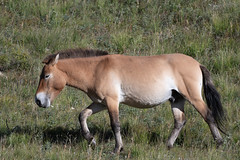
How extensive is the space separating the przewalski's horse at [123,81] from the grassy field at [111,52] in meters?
0.43

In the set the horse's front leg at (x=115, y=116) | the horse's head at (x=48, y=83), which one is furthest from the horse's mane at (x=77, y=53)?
the horse's front leg at (x=115, y=116)

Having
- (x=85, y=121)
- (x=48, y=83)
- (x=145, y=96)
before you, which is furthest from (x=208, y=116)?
(x=48, y=83)

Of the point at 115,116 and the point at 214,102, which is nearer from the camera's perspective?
the point at 115,116

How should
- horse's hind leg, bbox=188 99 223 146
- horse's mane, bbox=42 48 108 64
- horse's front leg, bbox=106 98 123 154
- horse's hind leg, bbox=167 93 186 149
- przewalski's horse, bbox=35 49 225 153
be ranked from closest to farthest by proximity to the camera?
horse's front leg, bbox=106 98 123 154, przewalski's horse, bbox=35 49 225 153, horse's hind leg, bbox=188 99 223 146, horse's mane, bbox=42 48 108 64, horse's hind leg, bbox=167 93 186 149

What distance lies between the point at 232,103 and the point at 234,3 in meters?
4.17

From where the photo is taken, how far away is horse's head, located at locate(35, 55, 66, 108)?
7.62m

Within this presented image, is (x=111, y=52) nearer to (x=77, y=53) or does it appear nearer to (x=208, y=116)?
(x=77, y=53)

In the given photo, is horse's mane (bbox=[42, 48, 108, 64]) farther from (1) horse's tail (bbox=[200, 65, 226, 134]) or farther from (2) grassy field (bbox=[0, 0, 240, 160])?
(1) horse's tail (bbox=[200, 65, 226, 134])

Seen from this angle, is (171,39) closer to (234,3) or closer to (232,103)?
(234,3)

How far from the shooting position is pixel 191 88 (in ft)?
25.4

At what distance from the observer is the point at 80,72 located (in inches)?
308

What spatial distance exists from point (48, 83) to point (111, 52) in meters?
4.03

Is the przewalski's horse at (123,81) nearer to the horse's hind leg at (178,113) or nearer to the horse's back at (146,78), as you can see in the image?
the horse's back at (146,78)

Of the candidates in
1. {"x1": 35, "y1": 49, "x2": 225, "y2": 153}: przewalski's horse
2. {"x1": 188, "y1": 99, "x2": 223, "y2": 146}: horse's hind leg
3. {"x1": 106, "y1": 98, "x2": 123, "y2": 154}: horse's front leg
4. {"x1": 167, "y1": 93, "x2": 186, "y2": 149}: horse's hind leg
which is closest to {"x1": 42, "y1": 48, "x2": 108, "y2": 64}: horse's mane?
{"x1": 35, "y1": 49, "x2": 225, "y2": 153}: przewalski's horse
